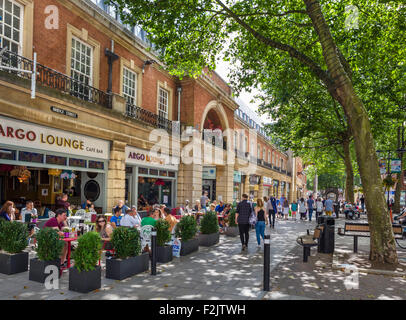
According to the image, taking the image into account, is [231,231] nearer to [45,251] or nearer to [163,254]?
[163,254]

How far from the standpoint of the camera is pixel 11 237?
22.2 feet

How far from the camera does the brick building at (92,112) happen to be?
10.4 meters

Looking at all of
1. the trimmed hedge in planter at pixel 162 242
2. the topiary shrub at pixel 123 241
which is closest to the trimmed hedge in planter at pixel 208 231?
the trimmed hedge in planter at pixel 162 242

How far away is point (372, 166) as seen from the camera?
8.35m

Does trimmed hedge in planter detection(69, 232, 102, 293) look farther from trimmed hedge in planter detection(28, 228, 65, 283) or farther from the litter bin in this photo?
the litter bin

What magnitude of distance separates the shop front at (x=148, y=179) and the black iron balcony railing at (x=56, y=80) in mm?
2970

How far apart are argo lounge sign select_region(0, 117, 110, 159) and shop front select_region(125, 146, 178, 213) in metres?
2.25

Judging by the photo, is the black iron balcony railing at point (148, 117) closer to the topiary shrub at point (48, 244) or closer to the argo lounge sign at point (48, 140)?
the argo lounge sign at point (48, 140)

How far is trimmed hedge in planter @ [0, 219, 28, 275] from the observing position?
6.72 meters

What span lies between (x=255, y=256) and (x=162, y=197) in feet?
37.0

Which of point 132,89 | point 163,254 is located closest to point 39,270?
point 163,254
